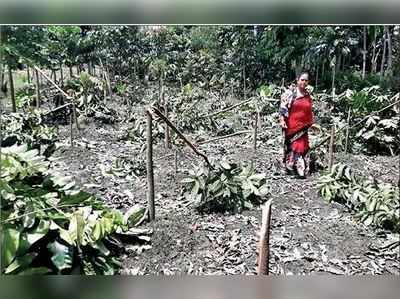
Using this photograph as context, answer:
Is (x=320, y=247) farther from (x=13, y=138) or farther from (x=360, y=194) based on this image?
(x=13, y=138)

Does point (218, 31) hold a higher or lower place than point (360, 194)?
higher

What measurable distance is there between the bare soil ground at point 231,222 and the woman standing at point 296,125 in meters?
0.05

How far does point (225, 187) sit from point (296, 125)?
0.37 m

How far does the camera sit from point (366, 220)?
6.79 feet

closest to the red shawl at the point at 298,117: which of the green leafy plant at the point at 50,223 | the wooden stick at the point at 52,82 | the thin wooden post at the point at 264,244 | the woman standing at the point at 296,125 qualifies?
the woman standing at the point at 296,125

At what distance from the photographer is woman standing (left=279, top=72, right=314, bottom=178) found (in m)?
2.08

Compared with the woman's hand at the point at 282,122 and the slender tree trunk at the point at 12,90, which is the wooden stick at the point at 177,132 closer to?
the woman's hand at the point at 282,122

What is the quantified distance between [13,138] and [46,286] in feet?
1.88

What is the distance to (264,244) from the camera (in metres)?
1.95

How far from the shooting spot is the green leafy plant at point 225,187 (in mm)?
2098

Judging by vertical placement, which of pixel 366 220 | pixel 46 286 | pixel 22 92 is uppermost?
pixel 22 92

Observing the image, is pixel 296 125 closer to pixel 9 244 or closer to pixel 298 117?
pixel 298 117
